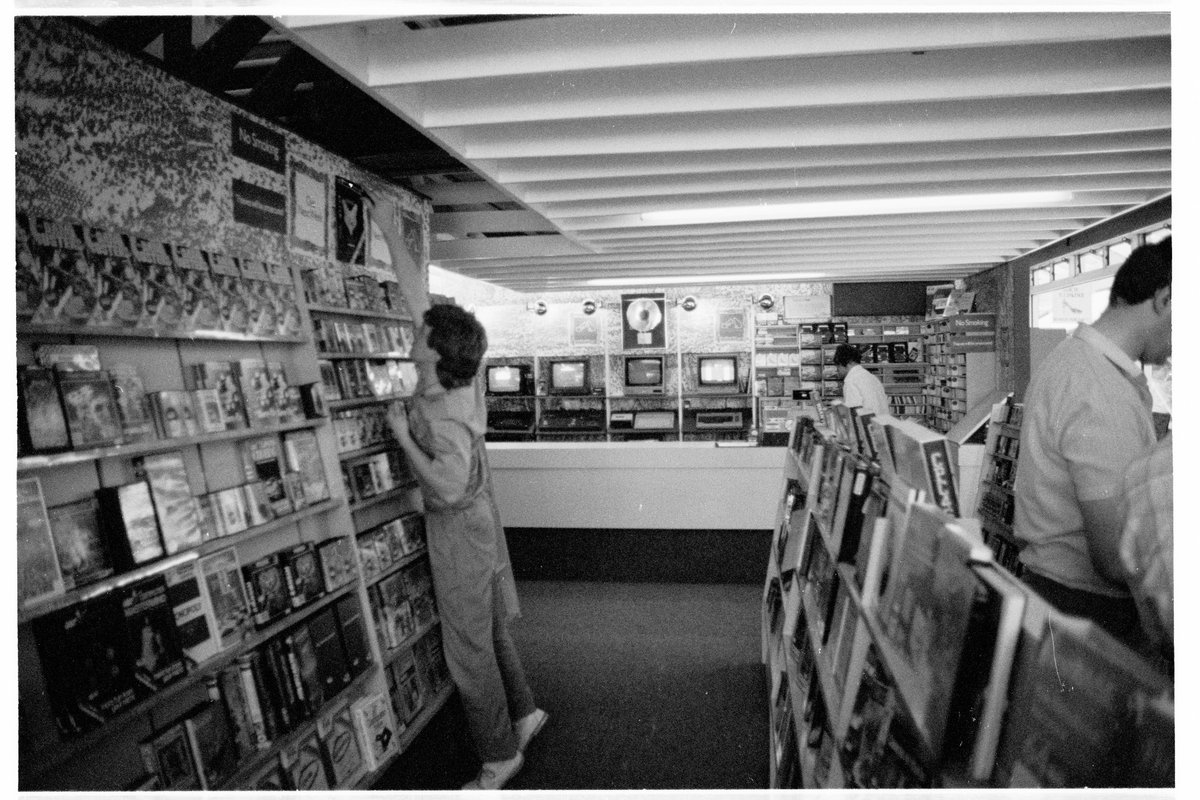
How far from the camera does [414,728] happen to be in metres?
3.08

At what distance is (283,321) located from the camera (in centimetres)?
268

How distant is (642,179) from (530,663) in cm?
295

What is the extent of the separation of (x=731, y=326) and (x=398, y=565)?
26.7 ft

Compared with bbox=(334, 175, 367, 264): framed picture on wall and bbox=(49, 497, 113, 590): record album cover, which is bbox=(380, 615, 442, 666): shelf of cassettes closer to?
bbox=(49, 497, 113, 590): record album cover

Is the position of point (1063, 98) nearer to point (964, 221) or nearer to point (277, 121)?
point (964, 221)

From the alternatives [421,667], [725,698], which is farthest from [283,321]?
[725,698]

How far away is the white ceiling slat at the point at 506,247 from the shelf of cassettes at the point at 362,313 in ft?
9.09

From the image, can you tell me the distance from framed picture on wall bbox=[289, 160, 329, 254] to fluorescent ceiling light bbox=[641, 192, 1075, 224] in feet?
8.08

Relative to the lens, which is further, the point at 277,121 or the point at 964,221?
the point at 964,221

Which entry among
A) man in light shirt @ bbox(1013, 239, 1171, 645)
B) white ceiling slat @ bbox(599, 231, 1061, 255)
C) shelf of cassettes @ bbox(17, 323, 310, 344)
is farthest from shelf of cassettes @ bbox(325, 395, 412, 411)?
white ceiling slat @ bbox(599, 231, 1061, 255)

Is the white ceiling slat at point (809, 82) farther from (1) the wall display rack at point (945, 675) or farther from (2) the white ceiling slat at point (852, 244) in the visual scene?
(2) the white ceiling slat at point (852, 244)

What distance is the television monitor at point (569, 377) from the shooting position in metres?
10.6

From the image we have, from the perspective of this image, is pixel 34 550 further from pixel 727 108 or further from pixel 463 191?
pixel 463 191

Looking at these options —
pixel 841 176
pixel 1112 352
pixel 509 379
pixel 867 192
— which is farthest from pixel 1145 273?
pixel 509 379
